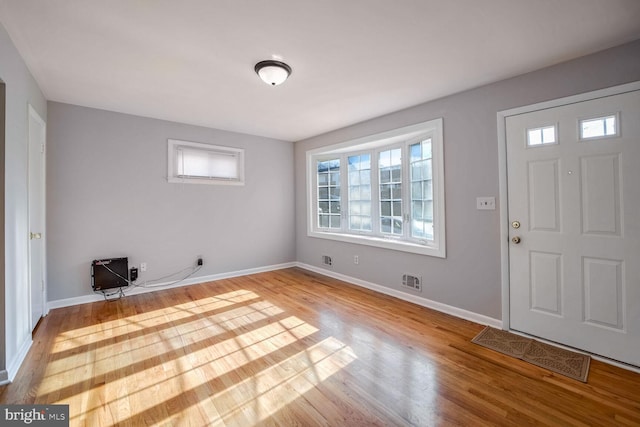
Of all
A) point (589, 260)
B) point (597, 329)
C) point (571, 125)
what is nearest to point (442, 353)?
point (597, 329)

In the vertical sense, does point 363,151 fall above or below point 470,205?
above

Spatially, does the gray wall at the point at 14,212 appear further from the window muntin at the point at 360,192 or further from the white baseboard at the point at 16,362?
the window muntin at the point at 360,192

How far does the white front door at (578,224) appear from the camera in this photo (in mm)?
2109

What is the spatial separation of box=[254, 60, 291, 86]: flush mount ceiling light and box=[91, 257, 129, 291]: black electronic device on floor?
3069 millimetres

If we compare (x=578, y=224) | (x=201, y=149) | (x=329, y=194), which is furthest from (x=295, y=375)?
(x=201, y=149)

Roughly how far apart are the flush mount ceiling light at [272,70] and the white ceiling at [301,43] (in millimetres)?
81

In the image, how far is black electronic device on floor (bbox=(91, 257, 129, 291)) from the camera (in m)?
3.51

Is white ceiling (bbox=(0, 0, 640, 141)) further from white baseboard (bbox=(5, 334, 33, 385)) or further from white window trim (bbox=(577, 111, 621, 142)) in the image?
white baseboard (bbox=(5, 334, 33, 385))

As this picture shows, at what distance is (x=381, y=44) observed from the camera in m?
2.14

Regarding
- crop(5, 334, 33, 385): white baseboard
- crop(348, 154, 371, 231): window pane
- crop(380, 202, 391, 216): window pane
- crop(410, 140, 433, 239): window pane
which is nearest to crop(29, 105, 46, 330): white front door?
crop(5, 334, 33, 385): white baseboard

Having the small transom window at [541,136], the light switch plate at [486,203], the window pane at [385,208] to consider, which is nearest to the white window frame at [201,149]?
the window pane at [385,208]

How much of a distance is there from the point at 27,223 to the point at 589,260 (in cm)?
478

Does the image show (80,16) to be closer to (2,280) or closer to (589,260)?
(2,280)

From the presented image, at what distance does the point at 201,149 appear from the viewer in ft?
14.5
